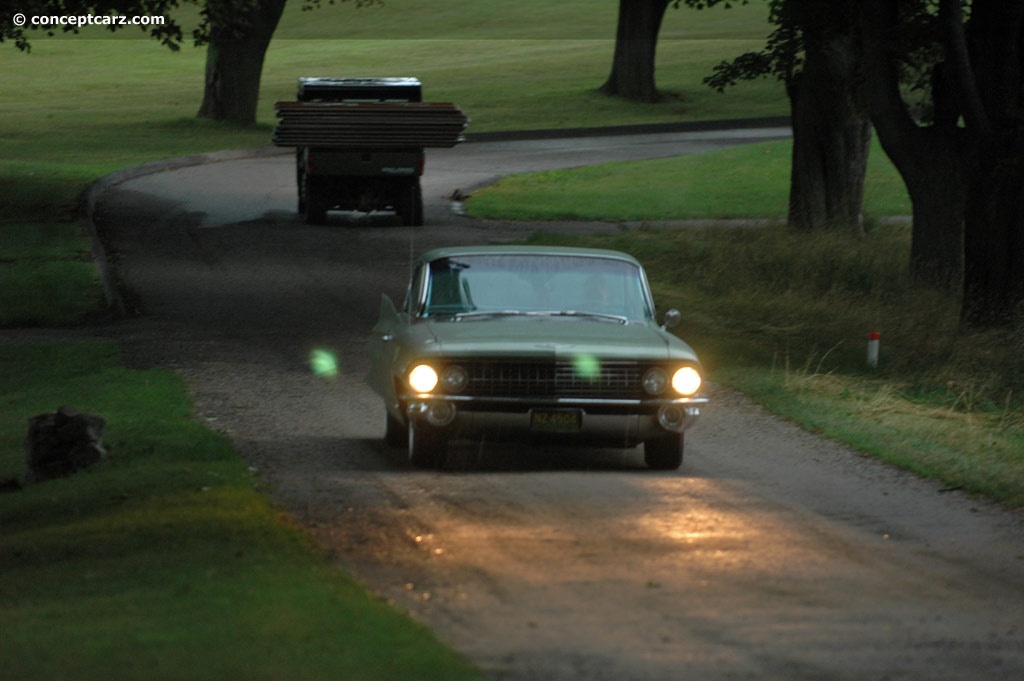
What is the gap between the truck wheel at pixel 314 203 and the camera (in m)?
29.2

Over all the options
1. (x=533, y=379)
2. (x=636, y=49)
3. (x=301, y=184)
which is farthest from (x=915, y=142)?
(x=636, y=49)

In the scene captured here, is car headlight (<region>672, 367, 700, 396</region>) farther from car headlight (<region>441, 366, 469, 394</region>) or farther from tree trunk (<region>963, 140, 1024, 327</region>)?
tree trunk (<region>963, 140, 1024, 327</region>)

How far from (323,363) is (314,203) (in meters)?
13.2

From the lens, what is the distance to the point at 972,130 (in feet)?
61.8

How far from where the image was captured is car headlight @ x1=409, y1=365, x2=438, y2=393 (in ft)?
34.2

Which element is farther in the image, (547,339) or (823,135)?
(823,135)

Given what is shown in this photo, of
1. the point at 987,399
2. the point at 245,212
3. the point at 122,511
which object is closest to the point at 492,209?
the point at 245,212

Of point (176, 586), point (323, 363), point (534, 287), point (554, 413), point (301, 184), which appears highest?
point (534, 287)

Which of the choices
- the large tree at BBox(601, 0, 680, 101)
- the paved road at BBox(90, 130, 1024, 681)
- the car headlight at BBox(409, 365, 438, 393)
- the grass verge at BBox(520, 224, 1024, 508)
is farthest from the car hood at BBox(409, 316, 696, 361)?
the large tree at BBox(601, 0, 680, 101)

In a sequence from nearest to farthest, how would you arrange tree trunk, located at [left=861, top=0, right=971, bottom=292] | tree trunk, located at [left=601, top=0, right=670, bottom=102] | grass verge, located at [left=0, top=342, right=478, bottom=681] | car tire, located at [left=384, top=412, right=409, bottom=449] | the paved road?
grass verge, located at [left=0, top=342, right=478, bottom=681]
the paved road
car tire, located at [left=384, top=412, right=409, bottom=449]
tree trunk, located at [left=861, top=0, right=971, bottom=292]
tree trunk, located at [left=601, top=0, right=670, bottom=102]

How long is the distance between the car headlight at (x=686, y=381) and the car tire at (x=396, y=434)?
6.98 feet

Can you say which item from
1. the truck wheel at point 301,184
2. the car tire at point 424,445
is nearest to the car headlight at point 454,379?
the car tire at point 424,445

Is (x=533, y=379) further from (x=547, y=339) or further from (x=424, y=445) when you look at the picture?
(x=424, y=445)

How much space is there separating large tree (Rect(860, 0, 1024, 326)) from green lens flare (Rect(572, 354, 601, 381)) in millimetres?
9428
